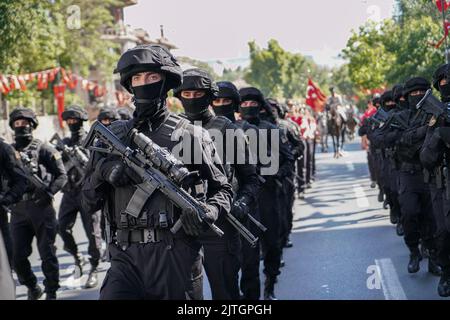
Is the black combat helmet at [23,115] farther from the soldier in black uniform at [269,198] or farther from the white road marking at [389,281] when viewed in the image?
the white road marking at [389,281]

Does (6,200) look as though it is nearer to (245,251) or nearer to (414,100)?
(245,251)

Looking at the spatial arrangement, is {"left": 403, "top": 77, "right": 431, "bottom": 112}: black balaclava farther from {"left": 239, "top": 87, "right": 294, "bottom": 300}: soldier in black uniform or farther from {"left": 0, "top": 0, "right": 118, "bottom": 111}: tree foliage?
{"left": 0, "top": 0, "right": 118, "bottom": 111}: tree foliage

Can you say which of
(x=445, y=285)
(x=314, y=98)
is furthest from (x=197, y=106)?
(x=314, y=98)

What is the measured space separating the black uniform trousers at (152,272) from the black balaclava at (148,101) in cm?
71

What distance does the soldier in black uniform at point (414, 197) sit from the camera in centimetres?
991

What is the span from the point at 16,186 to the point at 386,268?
173 inches

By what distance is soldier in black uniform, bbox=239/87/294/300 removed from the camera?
9.09 metres

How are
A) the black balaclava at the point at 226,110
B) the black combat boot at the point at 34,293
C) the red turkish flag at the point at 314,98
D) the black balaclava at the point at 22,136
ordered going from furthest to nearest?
the red turkish flag at the point at 314,98, the black balaclava at the point at 22,136, the black combat boot at the point at 34,293, the black balaclava at the point at 226,110

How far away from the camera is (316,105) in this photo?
27016mm

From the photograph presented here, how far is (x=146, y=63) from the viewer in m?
5.38

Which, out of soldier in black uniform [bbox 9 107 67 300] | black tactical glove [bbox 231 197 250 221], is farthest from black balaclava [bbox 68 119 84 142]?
black tactical glove [bbox 231 197 250 221]

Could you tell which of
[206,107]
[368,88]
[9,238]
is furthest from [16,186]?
[368,88]

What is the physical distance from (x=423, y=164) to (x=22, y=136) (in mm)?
4084

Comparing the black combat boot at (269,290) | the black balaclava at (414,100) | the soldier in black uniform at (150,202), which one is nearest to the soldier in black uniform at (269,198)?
the black combat boot at (269,290)
